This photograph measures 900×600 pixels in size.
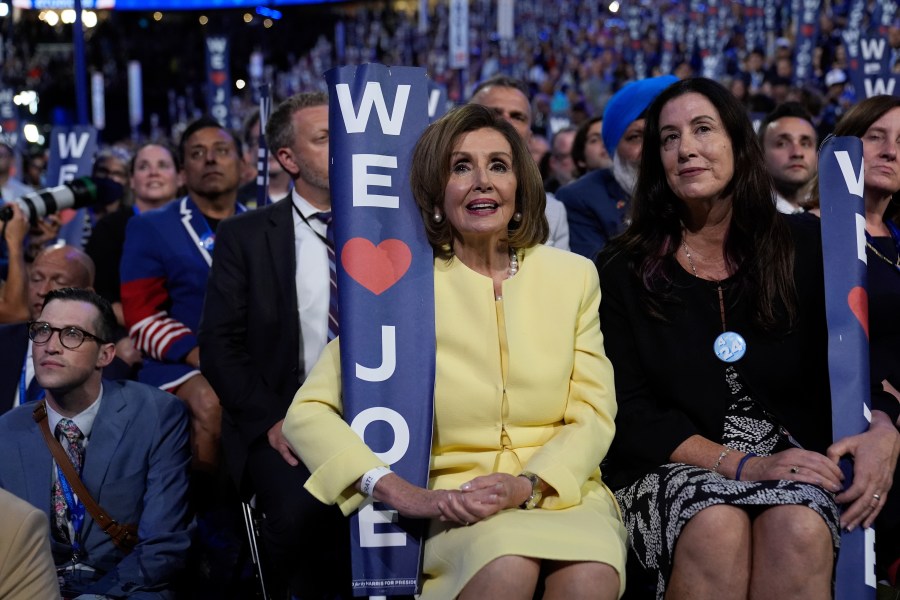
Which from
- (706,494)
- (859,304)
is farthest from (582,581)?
(859,304)

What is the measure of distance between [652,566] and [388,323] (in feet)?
3.44

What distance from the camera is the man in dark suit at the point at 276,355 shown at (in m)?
3.60

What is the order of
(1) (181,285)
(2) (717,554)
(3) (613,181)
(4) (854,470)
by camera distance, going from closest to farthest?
1. (2) (717,554)
2. (4) (854,470)
3. (1) (181,285)
4. (3) (613,181)

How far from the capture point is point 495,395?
10.5 feet

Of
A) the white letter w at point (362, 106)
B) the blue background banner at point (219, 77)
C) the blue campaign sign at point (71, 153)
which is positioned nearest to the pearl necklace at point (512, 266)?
the white letter w at point (362, 106)

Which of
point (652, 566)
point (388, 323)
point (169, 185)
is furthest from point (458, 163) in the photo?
point (169, 185)

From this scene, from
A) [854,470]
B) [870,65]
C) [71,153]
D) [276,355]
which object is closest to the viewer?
[854,470]

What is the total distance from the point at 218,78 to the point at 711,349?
10845 millimetres

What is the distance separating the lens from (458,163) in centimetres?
331

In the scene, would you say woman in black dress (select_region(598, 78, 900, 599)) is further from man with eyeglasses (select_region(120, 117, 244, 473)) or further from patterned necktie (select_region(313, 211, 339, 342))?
man with eyeglasses (select_region(120, 117, 244, 473))

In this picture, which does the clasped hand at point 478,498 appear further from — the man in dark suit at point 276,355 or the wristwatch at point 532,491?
the man in dark suit at point 276,355

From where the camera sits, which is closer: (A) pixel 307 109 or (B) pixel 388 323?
(B) pixel 388 323

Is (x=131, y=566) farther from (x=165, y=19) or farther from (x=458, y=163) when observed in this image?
(x=165, y=19)

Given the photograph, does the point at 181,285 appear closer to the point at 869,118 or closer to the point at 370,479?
the point at 370,479
